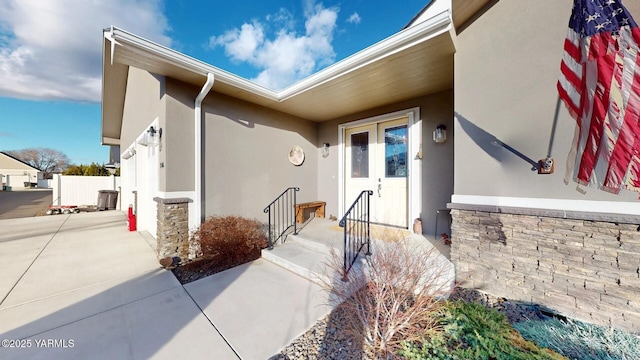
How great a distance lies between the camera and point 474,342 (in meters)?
1.80

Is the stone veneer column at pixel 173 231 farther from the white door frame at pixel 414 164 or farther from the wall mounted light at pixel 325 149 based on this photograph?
the white door frame at pixel 414 164

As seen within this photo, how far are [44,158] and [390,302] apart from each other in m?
61.1

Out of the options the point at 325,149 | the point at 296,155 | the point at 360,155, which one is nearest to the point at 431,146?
the point at 360,155

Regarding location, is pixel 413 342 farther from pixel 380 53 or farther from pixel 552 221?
pixel 380 53

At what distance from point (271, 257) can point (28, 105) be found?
89.8ft

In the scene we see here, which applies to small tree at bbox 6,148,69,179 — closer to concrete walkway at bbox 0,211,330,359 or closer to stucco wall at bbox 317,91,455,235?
concrete walkway at bbox 0,211,330,359

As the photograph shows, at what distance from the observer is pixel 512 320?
2260 millimetres

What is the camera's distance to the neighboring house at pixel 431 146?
2246 mm

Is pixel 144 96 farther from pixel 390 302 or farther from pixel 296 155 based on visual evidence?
pixel 390 302

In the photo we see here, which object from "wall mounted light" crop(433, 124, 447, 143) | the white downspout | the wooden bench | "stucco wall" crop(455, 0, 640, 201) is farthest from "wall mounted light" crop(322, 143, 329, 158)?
"stucco wall" crop(455, 0, 640, 201)

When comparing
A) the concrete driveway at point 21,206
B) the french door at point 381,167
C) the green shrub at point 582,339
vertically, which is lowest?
the green shrub at point 582,339

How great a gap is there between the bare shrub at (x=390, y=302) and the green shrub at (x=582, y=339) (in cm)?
75

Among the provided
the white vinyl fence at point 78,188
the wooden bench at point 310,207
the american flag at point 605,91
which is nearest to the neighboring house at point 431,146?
the wooden bench at point 310,207

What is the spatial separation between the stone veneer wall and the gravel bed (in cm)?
12
